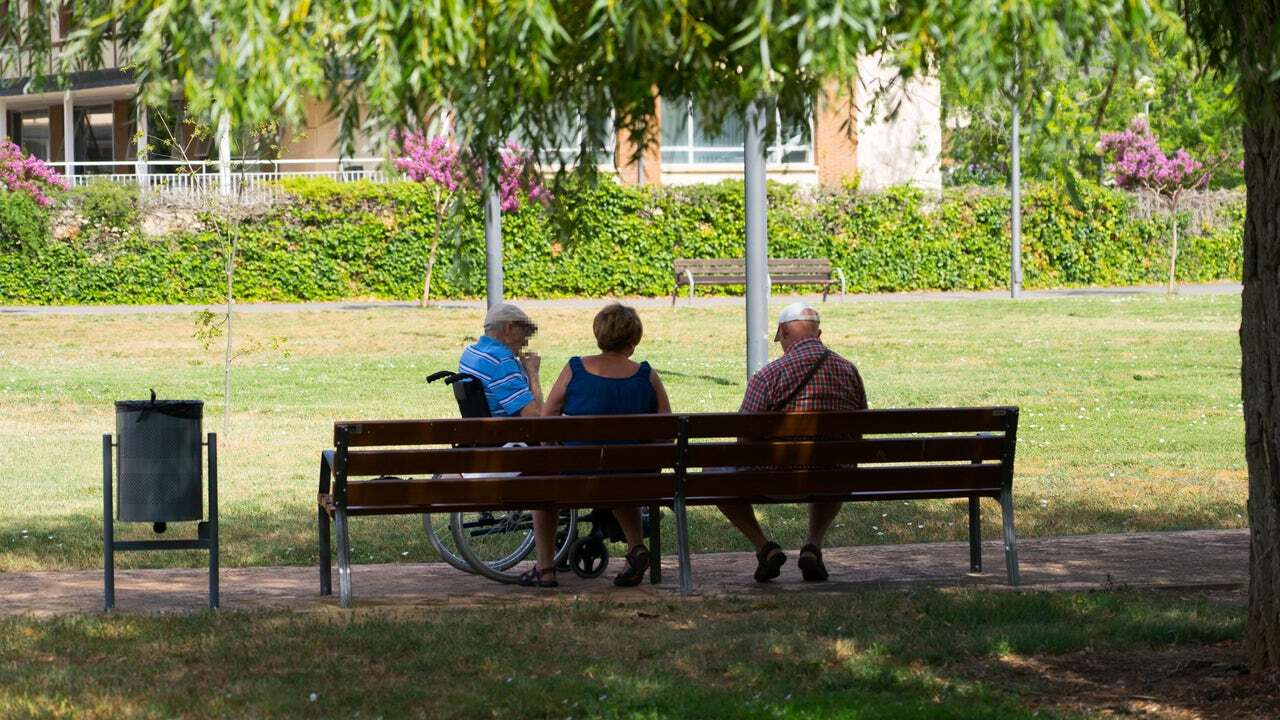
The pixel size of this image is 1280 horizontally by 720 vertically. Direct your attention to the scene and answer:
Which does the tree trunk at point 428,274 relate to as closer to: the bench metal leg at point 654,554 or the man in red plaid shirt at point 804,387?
the man in red plaid shirt at point 804,387

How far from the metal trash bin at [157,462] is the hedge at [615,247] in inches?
851

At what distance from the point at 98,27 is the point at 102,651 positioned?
10.2 ft

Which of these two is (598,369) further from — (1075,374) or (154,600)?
(1075,374)

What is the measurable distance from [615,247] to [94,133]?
64.5ft

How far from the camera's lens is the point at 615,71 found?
424 cm

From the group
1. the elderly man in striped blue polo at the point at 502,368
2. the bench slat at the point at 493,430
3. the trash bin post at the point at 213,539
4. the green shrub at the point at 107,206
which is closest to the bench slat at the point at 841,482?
the bench slat at the point at 493,430

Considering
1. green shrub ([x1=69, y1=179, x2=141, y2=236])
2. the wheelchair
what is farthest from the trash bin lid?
green shrub ([x1=69, y1=179, x2=141, y2=236])

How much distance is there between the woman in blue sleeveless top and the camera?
311 inches

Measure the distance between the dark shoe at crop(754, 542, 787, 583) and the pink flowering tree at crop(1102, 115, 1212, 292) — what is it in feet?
94.9

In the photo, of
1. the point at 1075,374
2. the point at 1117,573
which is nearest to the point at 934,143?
the point at 1075,374

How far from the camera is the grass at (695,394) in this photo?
33.4ft

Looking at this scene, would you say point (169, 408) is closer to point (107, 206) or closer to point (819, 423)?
point (819, 423)

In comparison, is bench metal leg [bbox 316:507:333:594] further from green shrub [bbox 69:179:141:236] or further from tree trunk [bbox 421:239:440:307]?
green shrub [bbox 69:179:141:236]

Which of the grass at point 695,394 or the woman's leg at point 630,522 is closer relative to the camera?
the woman's leg at point 630,522
